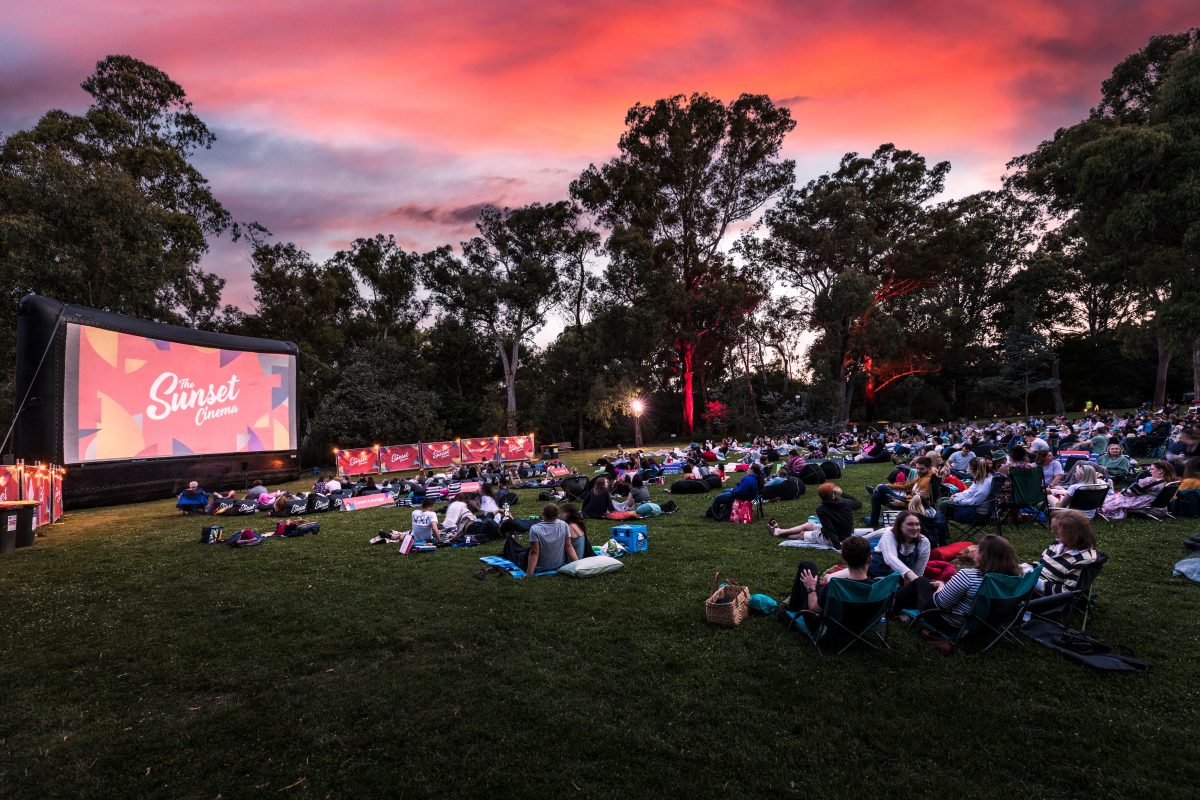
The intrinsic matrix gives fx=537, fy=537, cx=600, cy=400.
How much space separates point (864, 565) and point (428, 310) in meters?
42.7

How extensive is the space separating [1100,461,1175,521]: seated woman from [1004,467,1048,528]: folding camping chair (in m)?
1.25

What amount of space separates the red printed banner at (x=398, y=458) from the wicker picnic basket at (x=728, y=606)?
20262mm

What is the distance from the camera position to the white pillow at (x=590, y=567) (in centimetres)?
711

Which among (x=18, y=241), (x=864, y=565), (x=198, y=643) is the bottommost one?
(x=198, y=643)

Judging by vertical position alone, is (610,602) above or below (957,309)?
below

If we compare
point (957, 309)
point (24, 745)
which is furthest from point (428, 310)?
point (957, 309)

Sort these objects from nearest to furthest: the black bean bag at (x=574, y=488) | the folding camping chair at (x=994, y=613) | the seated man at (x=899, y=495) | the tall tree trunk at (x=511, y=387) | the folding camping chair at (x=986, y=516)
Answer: the folding camping chair at (x=994, y=613)
the folding camping chair at (x=986, y=516)
the seated man at (x=899, y=495)
the black bean bag at (x=574, y=488)
the tall tree trunk at (x=511, y=387)

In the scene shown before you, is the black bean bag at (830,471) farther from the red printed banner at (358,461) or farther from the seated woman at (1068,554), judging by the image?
the red printed banner at (358,461)

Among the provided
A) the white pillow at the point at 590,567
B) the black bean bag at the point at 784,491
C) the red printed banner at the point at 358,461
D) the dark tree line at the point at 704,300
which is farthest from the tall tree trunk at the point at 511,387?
the white pillow at the point at 590,567

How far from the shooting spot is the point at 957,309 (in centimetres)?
4703

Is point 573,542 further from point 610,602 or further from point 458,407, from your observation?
point 458,407

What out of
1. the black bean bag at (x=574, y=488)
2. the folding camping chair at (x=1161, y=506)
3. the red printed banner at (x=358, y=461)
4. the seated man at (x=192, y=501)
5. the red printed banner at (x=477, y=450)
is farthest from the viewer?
the red printed banner at (x=477, y=450)

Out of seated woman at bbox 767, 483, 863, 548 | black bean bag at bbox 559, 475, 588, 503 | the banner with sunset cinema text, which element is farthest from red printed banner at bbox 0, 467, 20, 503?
seated woman at bbox 767, 483, 863, 548

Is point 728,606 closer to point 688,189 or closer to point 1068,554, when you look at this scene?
point 1068,554
